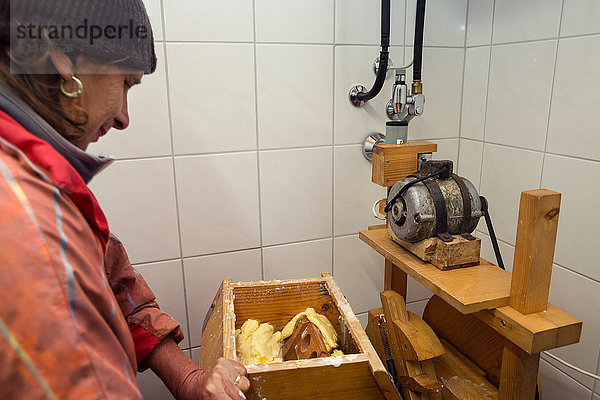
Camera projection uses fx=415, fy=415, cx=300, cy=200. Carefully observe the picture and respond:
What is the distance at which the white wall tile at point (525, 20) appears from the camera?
45.1 inches

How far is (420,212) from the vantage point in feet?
2.96

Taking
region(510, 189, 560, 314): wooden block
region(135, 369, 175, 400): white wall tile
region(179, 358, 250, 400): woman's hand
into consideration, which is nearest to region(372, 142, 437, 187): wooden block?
region(510, 189, 560, 314): wooden block

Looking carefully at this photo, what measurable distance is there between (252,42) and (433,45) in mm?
617

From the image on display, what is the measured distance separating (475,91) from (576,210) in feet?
1.70

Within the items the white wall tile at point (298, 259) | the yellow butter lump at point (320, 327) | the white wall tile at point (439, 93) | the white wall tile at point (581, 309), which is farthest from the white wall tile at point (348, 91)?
the white wall tile at point (581, 309)

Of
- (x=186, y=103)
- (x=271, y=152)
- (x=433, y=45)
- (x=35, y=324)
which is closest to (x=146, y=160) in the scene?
(x=186, y=103)

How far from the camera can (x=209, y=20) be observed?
3.73 feet

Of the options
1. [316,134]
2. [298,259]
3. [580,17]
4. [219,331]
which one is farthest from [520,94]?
[219,331]

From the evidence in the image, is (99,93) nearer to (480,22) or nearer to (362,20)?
(362,20)

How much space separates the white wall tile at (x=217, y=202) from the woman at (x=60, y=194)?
0.63 m

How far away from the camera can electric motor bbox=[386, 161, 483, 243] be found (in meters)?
0.91

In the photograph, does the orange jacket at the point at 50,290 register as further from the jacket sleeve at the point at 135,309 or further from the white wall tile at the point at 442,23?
the white wall tile at the point at 442,23

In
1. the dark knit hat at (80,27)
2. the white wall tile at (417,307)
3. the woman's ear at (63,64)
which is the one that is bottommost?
the white wall tile at (417,307)

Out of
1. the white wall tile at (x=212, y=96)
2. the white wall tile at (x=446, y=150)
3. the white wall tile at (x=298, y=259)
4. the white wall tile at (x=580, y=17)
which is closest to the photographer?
the white wall tile at (x=580, y=17)
